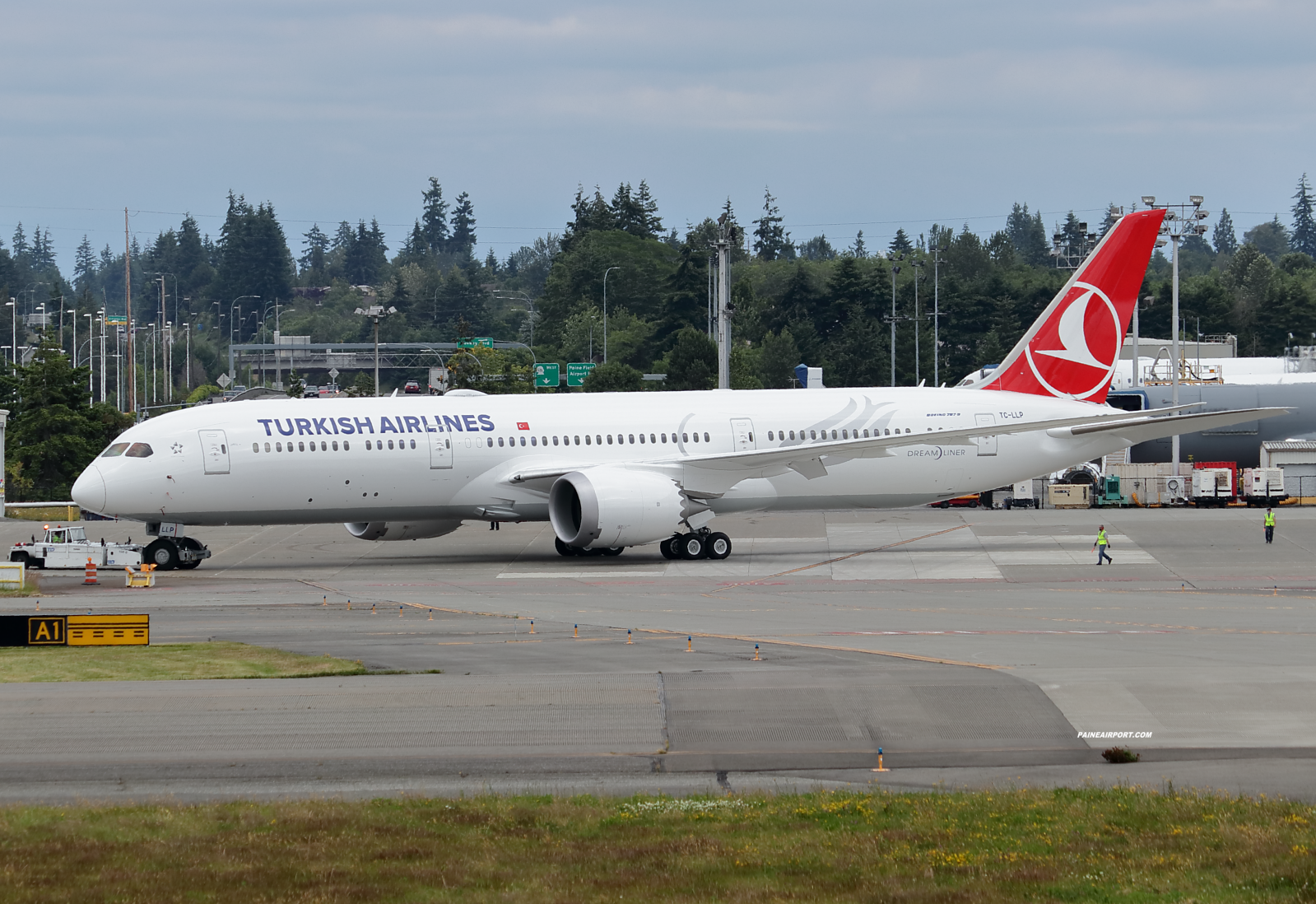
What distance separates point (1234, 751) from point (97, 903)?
12.0m

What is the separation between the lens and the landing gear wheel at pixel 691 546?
40844 millimetres

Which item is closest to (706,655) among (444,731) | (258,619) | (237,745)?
(444,731)

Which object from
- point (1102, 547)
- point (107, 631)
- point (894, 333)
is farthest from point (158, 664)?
point (894, 333)

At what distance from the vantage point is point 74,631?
83.1 ft

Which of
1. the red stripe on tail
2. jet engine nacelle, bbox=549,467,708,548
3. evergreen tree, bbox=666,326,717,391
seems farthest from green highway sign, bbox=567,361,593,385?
jet engine nacelle, bbox=549,467,708,548

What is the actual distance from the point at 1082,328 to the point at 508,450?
1859cm

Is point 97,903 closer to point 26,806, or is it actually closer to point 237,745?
point 26,806

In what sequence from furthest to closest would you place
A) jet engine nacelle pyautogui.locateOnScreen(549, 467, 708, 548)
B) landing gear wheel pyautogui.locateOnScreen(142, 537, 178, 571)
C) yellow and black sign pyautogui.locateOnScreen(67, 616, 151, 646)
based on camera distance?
landing gear wheel pyautogui.locateOnScreen(142, 537, 178, 571)
jet engine nacelle pyautogui.locateOnScreen(549, 467, 708, 548)
yellow and black sign pyautogui.locateOnScreen(67, 616, 151, 646)

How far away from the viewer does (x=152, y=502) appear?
A: 127 ft

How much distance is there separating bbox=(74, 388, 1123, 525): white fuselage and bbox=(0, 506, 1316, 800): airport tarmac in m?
2.36

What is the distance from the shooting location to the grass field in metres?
22.1

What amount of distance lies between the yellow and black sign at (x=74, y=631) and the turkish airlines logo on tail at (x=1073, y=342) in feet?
97.0

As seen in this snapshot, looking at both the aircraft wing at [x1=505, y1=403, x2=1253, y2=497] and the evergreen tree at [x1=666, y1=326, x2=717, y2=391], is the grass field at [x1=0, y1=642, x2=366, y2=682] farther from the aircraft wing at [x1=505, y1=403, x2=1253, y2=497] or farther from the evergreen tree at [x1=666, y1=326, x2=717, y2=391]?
the evergreen tree at [x1=666, y1=326, x2=717, y2=391]

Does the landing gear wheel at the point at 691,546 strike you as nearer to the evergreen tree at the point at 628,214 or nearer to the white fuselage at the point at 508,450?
the white fuselage at the point at 508,450
